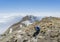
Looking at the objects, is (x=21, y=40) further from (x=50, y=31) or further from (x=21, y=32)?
(x=50, y=31)

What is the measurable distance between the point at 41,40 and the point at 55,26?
549cm

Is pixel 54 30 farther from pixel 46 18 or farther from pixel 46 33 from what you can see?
pixel 46 18

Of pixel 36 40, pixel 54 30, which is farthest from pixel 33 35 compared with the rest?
pixel 54 30

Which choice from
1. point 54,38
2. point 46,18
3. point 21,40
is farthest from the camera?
point 46,18

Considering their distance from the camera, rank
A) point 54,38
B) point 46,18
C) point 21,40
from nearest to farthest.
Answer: point 54,38, point 21,40, point 46,18

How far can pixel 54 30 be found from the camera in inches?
2101

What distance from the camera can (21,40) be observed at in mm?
55312

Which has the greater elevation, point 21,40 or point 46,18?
point 46,18

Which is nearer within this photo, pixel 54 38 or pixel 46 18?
pixel 54 38

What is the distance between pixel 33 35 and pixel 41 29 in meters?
2.75

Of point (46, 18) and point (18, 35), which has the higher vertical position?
point (46, 18)

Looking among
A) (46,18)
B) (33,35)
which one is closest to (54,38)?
(33,35)

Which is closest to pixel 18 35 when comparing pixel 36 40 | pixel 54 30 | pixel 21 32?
pixel 21 32

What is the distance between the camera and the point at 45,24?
57312mm
